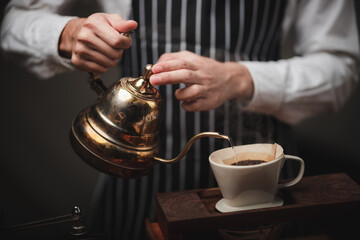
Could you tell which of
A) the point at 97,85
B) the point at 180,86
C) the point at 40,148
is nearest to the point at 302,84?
the point at 180,86

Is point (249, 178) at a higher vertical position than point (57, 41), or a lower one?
lower

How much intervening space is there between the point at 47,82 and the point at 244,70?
490 mm

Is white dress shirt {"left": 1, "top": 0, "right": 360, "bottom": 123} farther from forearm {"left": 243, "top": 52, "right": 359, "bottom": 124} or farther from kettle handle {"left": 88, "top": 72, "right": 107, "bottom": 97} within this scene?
kettle handle {"left": 88, "top": 72, "right": 107, "bottom": 97}

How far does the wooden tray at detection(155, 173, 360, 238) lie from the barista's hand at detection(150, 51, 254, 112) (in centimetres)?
20

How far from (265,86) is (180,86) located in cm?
21

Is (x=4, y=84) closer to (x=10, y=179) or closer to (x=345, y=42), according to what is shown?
(x=10, y=179)

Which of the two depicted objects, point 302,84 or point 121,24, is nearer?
point 121,24

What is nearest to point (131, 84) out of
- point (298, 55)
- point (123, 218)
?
point (123, 218)

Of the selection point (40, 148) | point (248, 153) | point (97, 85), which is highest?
point (97, 85)

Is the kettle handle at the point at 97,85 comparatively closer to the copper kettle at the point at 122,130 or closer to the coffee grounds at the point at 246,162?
the copper kettle at the point at 122,130

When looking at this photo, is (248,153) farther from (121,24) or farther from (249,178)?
(121,24)

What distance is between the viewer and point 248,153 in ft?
2.43

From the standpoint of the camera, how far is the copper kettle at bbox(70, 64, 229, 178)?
70 cm

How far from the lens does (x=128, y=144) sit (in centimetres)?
71
